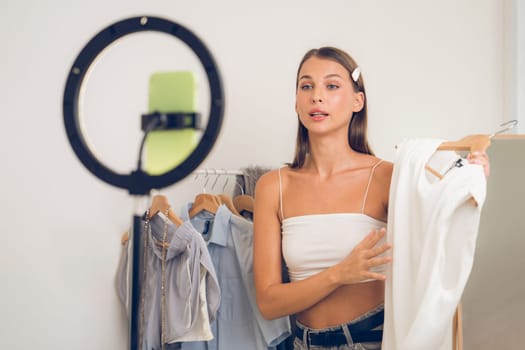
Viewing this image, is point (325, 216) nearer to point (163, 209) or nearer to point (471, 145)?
point (471, 145)

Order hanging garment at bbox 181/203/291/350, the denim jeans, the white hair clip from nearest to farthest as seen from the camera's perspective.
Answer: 1. the denim jeans
2. the white hair clip
3. hanging garment at bbox 181/203/291/350

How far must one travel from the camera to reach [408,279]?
126 cm

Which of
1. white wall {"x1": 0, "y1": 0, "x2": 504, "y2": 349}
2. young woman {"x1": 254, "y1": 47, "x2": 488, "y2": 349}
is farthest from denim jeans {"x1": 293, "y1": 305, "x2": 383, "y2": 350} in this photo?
white wall {"x1": 0, "y1": 0, "x2": 504, "y2": 349}

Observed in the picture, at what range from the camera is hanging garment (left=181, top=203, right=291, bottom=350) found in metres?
1.69

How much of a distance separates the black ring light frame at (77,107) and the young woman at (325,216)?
0.79 meters

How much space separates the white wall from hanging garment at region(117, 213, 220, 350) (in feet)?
0.66

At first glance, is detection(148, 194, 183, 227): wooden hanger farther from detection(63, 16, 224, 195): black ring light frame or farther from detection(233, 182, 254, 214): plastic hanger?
detection(63, 16, 224, 195): black ring light frame

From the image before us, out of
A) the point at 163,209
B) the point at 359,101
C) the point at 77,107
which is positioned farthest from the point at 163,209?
the point at 77,107

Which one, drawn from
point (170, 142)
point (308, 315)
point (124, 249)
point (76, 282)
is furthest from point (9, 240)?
point (170, 142)

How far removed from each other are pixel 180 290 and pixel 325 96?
0.64 meters

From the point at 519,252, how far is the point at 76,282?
128cm

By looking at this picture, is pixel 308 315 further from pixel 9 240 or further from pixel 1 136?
pixel 1 136

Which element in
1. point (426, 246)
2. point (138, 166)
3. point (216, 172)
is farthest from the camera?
point (216, 172)

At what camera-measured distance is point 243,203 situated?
188 cm
